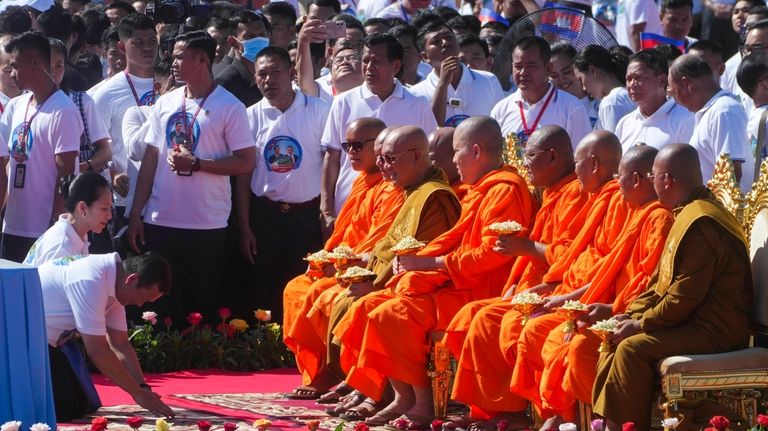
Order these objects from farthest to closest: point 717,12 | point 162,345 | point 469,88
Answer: point 717,12, point 469,88, point 162,345

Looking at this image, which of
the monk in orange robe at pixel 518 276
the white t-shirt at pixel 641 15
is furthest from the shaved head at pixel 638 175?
the white t-shirt at pixel 641 15

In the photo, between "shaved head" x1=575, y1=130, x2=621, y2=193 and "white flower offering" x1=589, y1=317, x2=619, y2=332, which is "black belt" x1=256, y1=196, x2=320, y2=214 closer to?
"shaved head" x1=575, y1=130, x2=621, y2=193

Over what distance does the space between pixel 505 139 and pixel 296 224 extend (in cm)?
210

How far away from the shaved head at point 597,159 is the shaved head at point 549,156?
315mm

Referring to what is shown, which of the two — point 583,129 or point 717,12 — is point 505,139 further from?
point 717,12

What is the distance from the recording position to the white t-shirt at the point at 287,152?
403 inches

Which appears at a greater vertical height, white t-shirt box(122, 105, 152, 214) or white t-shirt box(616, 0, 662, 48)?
white t-shirt box(616, 0, 662, 48)

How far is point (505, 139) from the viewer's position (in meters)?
8.73

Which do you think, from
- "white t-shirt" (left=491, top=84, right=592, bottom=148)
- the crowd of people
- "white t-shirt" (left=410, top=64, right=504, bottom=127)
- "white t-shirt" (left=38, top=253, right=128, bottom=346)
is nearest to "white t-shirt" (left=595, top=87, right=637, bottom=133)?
the crowd of people

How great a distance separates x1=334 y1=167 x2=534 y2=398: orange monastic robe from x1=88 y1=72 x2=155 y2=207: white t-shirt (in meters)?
3.15

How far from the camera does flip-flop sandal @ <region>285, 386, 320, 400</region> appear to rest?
8.88m

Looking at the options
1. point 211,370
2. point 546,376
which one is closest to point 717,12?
point 211,370

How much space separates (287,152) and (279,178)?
7.4 inches

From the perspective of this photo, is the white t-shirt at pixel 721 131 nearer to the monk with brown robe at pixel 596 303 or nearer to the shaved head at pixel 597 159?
the shaved head at pixel 597 159
